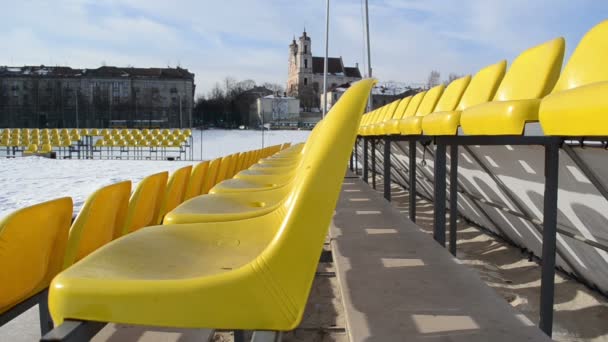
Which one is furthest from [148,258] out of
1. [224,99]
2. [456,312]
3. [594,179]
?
[224,99]

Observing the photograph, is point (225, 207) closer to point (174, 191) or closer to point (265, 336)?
point (174, 191)

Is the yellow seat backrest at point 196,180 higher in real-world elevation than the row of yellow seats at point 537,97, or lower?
lower

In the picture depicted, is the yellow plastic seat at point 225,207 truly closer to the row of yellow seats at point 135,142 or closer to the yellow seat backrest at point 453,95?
the yellow seat backrest at point 453,95

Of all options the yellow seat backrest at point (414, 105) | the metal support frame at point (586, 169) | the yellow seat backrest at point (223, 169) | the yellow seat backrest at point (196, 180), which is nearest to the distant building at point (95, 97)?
the yellow seat backrest at point (414, 105)

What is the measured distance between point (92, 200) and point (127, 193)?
0.37 metres

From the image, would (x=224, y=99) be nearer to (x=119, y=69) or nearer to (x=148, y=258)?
(x=119, y=69)

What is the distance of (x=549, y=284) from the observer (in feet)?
5.65

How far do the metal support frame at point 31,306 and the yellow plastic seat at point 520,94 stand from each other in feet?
4.79

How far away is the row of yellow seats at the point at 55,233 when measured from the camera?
3.87 ft

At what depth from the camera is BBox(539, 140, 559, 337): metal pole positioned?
1661 millimetres

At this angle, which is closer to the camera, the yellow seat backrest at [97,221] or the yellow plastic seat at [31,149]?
the yellow seat backrest at [97,221]

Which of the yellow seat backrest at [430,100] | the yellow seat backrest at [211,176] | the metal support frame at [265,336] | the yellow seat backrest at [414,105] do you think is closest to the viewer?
the metal support frame at [265,336]

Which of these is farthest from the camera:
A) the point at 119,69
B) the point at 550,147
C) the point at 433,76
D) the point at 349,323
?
the point at 119,69

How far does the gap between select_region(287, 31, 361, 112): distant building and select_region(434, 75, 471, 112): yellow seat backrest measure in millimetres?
66130
